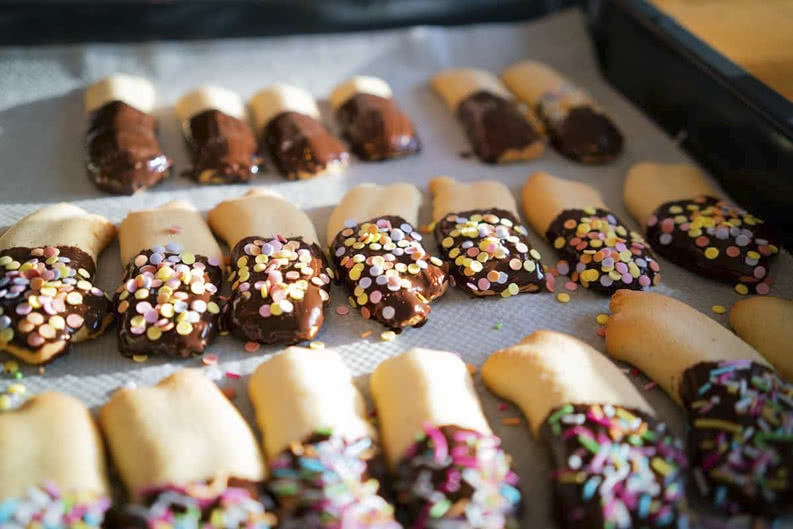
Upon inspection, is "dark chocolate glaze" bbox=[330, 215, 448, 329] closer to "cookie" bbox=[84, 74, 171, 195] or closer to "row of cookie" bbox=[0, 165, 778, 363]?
"row of cookie" bbox=[0, 165, 778, 363]

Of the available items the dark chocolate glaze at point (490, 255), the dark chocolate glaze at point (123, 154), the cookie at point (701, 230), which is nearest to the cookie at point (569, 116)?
the cookie at point (701, 230)

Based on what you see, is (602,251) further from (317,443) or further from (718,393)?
(317,443)

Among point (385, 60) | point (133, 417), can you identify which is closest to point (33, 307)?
point (133, 417)

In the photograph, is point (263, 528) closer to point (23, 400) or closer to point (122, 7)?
point (23, 400)

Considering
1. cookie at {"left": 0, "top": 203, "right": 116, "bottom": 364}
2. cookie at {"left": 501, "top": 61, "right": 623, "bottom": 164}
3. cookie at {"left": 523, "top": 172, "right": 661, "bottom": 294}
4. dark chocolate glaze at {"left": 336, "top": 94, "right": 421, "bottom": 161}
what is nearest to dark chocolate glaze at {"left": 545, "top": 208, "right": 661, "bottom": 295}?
cookie at {"left": 523, "top": 172, "right": 661, "bottom": 294}

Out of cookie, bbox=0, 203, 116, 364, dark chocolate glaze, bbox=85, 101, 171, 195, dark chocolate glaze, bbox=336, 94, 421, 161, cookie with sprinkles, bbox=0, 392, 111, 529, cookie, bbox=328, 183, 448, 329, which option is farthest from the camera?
dark chocolate glaze, bbox=336, 94, 421, 161

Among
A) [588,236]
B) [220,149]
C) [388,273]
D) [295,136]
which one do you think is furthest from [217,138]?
[588,236]
